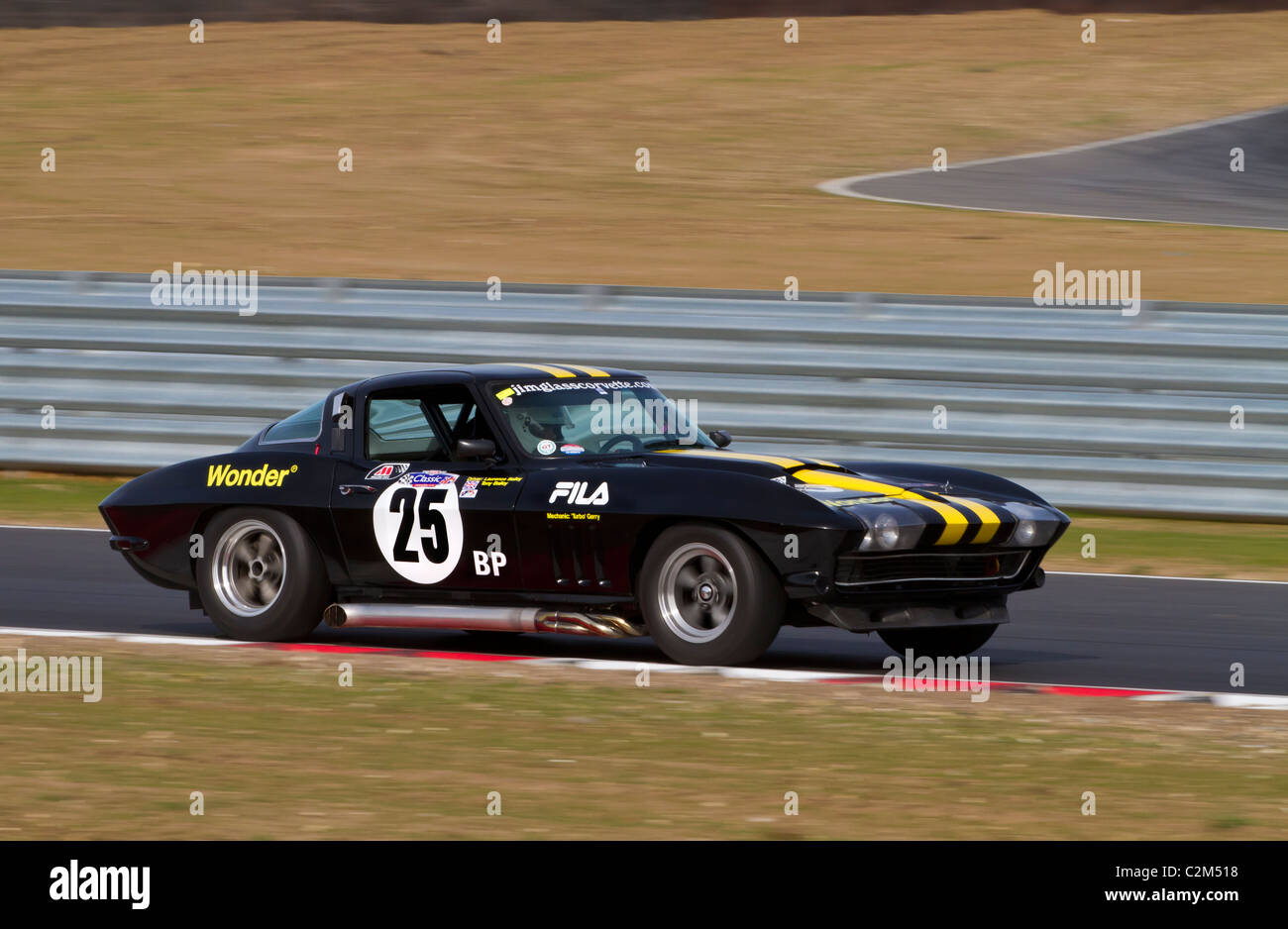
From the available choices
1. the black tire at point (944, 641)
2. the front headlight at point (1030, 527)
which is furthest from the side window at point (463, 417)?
the front headlight at point (1030, 527)

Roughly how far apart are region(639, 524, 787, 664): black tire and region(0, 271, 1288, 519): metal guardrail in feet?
18.6

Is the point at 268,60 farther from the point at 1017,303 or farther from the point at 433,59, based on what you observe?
the point at 1017,303

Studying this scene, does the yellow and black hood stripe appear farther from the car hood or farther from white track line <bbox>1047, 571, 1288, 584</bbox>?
white track line <bbox>1047, 571, 1288, 584</bbox>

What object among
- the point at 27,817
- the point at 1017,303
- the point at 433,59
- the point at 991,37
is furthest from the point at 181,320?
the point at 991,37

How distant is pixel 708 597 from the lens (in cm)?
854

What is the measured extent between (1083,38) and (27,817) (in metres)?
28.6

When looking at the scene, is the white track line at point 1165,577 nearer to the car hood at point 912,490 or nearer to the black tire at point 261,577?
the car hood at point 912,490

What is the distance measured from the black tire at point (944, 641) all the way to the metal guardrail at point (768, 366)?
453 cm

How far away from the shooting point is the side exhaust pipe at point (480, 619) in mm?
8730

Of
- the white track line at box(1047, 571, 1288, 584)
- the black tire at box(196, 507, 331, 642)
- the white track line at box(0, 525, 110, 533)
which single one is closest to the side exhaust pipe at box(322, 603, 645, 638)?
the black tire at box(196, 507, 331, 642)

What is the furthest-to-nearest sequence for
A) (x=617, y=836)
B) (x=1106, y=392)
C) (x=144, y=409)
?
(x=144, y=409), (x=1106, y=392), (x=617, y=836)

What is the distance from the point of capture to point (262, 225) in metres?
22.7

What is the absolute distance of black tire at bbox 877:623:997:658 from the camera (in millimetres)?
9312

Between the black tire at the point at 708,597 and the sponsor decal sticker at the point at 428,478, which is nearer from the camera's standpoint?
the black tire at the point at 708,597
